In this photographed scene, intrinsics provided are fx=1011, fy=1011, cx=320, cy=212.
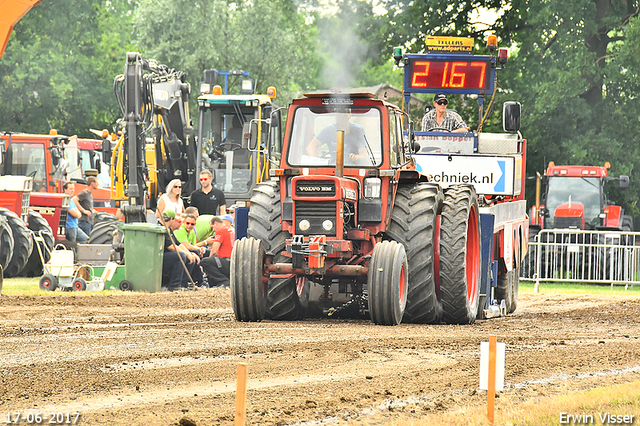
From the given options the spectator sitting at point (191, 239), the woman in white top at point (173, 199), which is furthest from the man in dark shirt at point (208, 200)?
the spectator sitting at point (191, 239)

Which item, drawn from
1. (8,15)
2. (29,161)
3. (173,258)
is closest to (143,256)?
(173,258)

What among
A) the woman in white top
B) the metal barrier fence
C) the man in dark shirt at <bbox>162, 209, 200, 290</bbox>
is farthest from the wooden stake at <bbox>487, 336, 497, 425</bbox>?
the metal barrier fence

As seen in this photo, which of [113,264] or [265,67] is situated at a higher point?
[265,67]

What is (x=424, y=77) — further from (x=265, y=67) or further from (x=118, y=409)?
(x=265, y=67)

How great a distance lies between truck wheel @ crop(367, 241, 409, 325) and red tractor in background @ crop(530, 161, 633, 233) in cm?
1753

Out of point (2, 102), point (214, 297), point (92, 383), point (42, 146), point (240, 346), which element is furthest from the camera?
point (2, 102)

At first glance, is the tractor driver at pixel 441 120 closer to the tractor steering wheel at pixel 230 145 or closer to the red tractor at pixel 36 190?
the tractor steering wheel at pixel 230 145

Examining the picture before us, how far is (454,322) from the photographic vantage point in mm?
11930

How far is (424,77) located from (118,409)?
1165 centimetres

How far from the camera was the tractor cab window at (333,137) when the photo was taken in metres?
11.5

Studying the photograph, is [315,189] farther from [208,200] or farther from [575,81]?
[575,81]

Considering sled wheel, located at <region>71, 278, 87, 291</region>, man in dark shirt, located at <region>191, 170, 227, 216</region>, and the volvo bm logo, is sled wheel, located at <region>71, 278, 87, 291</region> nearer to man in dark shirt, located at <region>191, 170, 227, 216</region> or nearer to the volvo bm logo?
man in dark shirt, located at <region>191, 170, 227, 216</region>

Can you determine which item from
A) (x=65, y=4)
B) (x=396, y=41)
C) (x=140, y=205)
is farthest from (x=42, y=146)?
(x=65, y=4)

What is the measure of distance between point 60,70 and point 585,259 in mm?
26139
